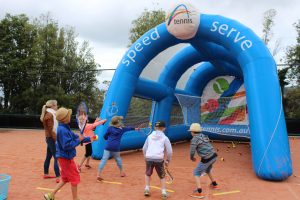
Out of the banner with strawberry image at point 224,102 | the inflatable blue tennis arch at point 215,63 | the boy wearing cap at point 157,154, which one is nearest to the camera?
the boy wearing cap at point 157,154

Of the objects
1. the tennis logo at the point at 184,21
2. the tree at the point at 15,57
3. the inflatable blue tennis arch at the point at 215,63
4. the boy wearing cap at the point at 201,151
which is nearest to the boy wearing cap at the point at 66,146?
the boy wearing cap at the point at 201,151

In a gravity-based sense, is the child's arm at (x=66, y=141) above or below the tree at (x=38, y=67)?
below

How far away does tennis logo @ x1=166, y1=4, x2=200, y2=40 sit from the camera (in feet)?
25.2

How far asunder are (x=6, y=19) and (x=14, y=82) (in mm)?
4106

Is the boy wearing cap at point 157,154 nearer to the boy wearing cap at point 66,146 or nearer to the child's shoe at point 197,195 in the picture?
the child's shoe at point 197,195

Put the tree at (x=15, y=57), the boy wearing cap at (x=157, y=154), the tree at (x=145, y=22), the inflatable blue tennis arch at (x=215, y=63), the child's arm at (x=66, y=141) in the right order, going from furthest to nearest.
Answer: the tree at (x=145, y=22), the tree at (x=15, y=57), the inflatable blue tennis arch at (x=215, y=63), the boy wearing cap at (x=157, y=154), the child's arm at (x=66, y=141)

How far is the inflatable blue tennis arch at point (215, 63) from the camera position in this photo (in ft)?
19.9

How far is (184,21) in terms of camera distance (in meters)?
7.70

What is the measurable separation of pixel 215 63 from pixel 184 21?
2.36 m

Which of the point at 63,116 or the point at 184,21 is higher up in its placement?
the point at 184,21

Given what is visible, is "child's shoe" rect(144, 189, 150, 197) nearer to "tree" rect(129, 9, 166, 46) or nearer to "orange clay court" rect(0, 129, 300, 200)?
"orange clay court" rect(0, 129, 300, 200)

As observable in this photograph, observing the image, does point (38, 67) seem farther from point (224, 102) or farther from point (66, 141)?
point (66, 141)

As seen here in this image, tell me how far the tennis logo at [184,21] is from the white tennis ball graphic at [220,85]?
422 cm

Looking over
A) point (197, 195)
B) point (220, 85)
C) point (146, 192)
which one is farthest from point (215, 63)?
point (146, 192)
